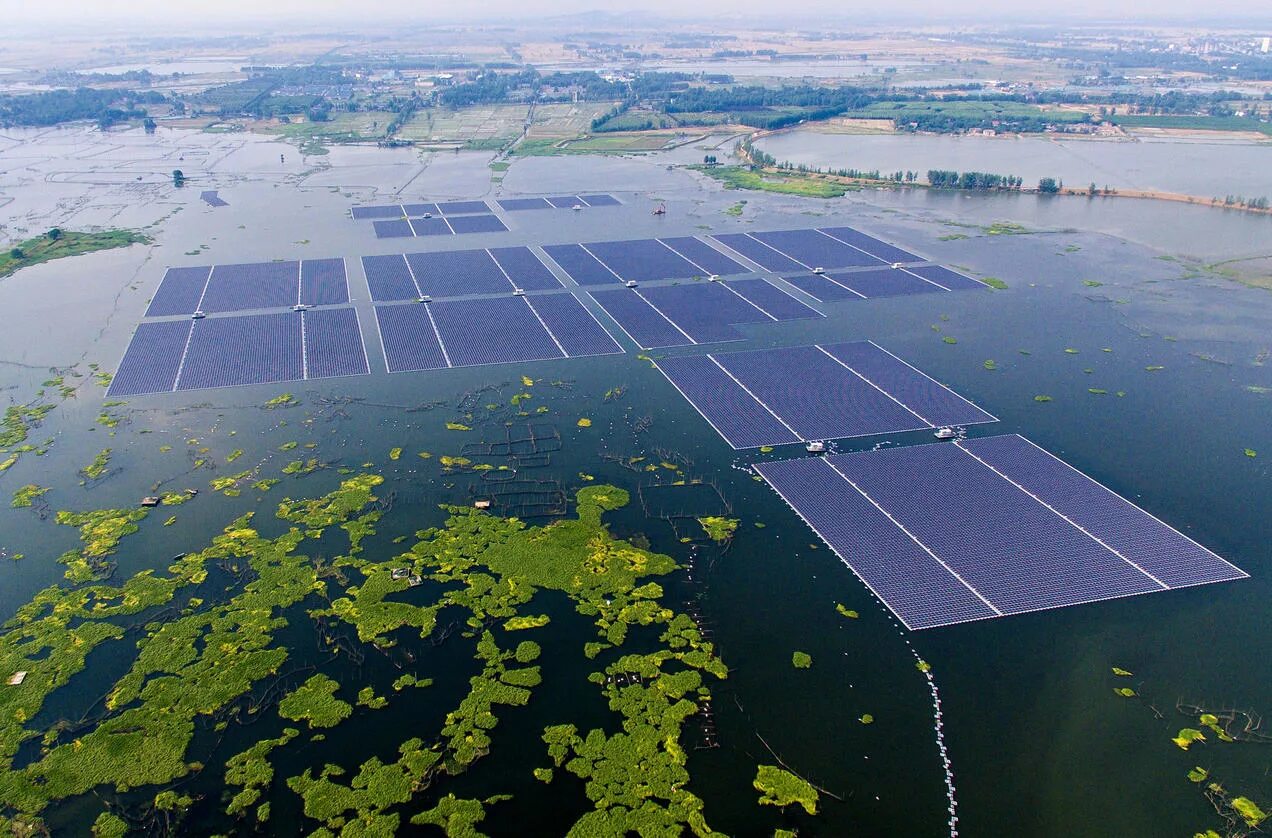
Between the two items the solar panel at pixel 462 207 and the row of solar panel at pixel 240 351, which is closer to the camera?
the row of solar panel at pixel 240 351

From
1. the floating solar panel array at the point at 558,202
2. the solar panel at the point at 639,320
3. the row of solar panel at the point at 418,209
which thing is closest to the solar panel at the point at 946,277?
the solar panel at the point at 639,320

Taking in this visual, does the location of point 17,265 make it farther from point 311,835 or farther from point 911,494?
point 911,494

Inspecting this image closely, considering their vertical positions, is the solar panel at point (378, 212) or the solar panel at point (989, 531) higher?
the solar panel at point (378, 212)

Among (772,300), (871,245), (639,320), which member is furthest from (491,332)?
(871,245)

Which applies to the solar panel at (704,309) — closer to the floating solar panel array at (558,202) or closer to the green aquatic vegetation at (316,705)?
the floating solar panel array at (558,202)

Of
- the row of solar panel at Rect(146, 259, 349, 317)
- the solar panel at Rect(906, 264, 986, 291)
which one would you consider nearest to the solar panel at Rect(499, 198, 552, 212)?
the row of solar panel at Rect(146, 259, 349, 317)

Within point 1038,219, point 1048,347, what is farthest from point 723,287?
point 1038,219

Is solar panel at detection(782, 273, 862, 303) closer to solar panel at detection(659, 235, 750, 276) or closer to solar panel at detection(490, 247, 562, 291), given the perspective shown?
solar panel at detection(659, 235, 750, 276)
